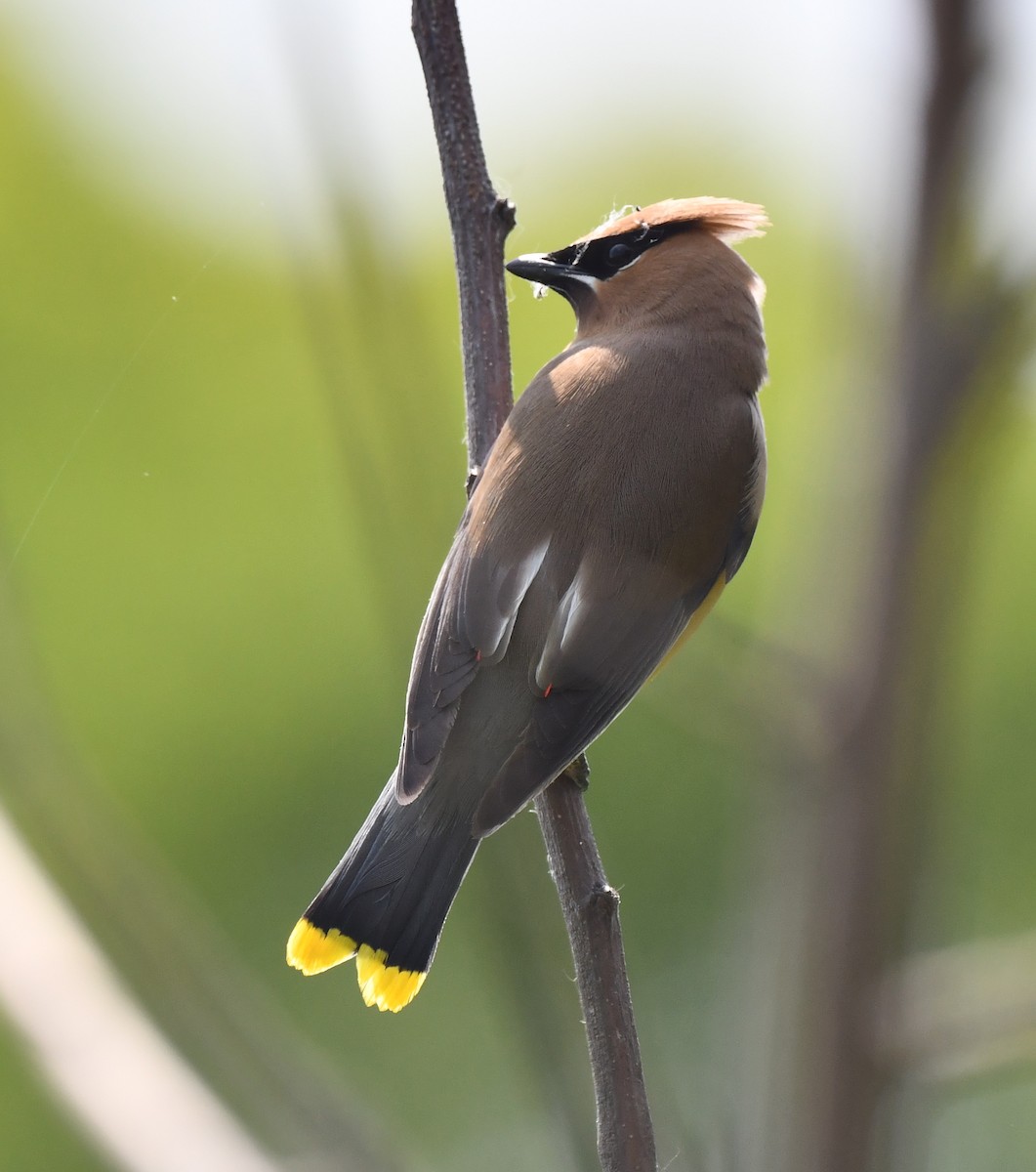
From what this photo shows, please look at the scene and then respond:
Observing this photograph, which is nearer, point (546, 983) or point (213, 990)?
point (546, 983)

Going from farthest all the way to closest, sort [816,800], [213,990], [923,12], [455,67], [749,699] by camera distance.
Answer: [455,67], [213,990], [749,699], [816,800], [923,12]

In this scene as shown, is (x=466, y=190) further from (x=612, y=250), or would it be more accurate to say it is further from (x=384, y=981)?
(x=384, y=981)

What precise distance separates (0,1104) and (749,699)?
3.79 meters

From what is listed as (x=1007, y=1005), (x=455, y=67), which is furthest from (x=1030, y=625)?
(x=1007, y=1005)

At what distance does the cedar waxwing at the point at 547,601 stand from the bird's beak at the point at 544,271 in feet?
0.94

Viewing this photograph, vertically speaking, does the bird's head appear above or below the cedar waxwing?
above

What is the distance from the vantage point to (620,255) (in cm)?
362

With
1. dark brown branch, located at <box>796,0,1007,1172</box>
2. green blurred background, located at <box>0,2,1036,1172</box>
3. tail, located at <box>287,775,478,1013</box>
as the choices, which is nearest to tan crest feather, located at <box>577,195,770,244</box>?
green blurred background, located at <box>0,2,1036,1172</box>

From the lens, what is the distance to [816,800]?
43.1 inches

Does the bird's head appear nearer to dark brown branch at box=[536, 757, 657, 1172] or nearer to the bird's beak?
the bird's beak

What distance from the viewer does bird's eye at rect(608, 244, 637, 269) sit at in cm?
361

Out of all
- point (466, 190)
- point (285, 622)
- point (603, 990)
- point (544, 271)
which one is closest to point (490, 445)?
point (466, 190)

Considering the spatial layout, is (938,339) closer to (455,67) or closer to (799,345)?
(455,67)

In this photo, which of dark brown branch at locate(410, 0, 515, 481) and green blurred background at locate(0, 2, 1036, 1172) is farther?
green blurred background at locate(0, 2, 1036, 1172)
